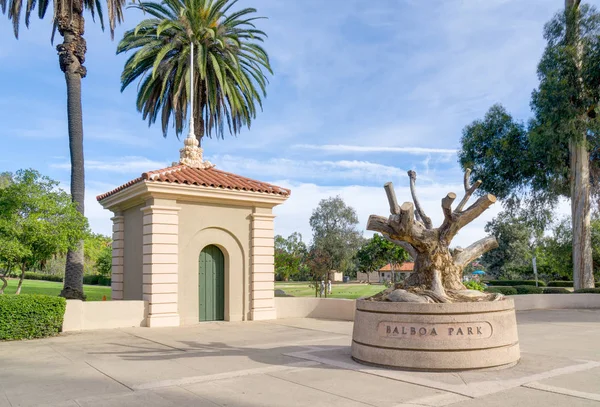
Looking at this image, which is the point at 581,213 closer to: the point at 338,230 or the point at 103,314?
the point at 103,314

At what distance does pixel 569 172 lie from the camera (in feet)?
85.3

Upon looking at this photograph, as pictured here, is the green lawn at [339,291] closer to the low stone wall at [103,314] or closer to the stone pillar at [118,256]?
the stone pillar at [118,256]

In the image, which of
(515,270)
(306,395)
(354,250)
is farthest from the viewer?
(354,250)

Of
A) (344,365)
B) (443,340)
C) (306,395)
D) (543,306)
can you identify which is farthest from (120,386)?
(543,306)

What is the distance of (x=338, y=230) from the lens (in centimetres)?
6519

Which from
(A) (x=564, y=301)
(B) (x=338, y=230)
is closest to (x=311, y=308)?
(A) (x=564, y=301)

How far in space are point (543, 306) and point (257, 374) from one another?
1762 cm

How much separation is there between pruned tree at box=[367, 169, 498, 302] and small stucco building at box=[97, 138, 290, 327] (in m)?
7.39

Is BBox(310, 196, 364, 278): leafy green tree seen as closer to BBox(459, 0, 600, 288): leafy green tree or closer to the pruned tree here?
BBox(459, 0, 600, 288): leafy green tree

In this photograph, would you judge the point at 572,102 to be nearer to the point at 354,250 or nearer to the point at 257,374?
the point at 257,374

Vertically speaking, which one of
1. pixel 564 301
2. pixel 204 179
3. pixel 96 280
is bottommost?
pixel 96 280

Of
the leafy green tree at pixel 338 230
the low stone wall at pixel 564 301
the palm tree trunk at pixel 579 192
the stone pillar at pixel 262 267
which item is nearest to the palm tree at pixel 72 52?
the stone pillar at pixel 262 267

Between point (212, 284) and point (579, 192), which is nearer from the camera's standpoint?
point (212, 284)

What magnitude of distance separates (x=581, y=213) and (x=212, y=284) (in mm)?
18728
